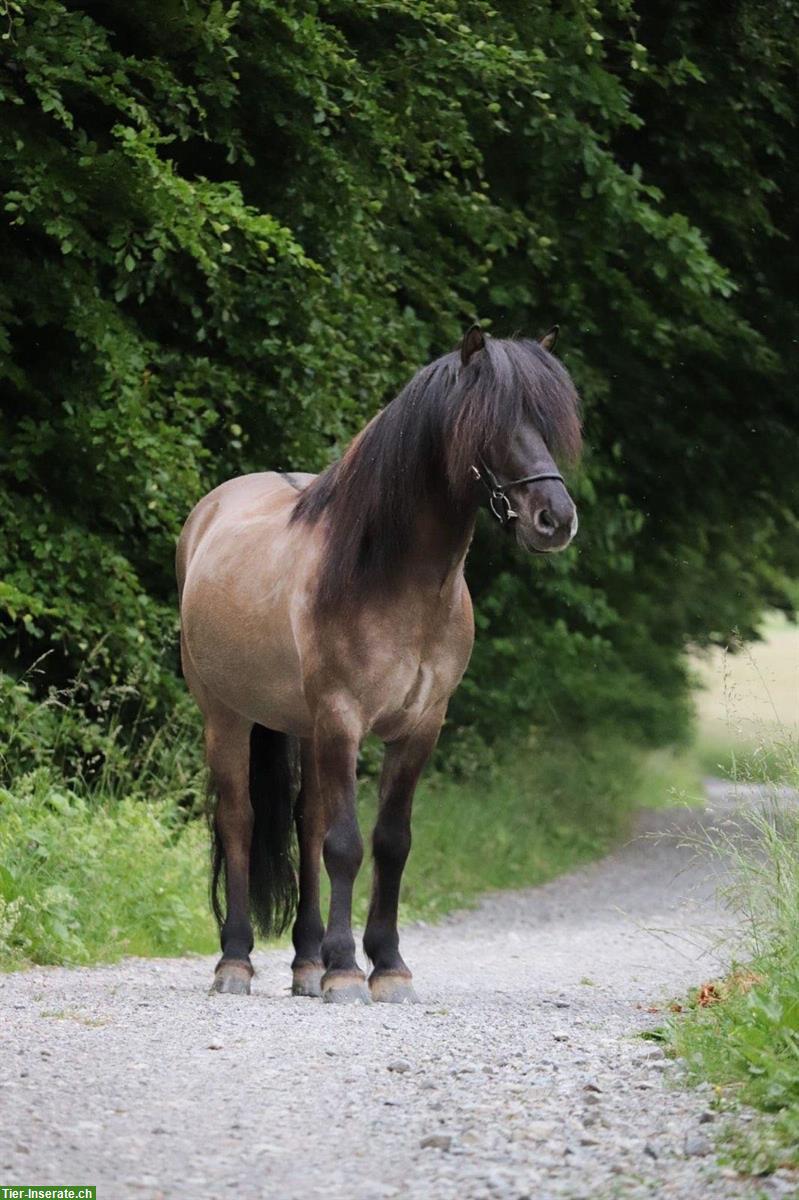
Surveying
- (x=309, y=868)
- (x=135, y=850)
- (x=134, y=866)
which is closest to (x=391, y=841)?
(x=309, y=868)

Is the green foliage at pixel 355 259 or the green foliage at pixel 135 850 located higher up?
the green foliage at pixel 355 259

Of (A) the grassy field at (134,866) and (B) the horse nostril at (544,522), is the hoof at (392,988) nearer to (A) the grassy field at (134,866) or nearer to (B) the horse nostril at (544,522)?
(A) the grassy field at (134,866)

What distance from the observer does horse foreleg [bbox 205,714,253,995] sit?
8.09 m

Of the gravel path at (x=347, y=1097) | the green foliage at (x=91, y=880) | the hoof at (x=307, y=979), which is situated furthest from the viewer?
the green foliage at (x=91, y=880)

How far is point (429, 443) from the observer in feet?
23.3

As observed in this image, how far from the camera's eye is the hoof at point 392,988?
7285 millimetres

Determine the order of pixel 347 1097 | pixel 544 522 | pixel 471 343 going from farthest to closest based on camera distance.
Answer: pixel 471 343, pixel 544 522, pixel 347 1097

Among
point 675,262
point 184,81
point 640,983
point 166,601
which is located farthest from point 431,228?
point 640,983

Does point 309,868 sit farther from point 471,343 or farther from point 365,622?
point 471,343

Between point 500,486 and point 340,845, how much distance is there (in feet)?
4.86

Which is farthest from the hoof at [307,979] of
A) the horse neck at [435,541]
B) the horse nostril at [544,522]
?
the horse nostril at [544,522]

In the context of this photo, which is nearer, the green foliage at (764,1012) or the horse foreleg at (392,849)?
the green foliage at (764,1012)

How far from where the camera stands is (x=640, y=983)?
8383 millimetres

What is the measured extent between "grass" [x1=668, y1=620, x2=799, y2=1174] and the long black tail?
2.21m
